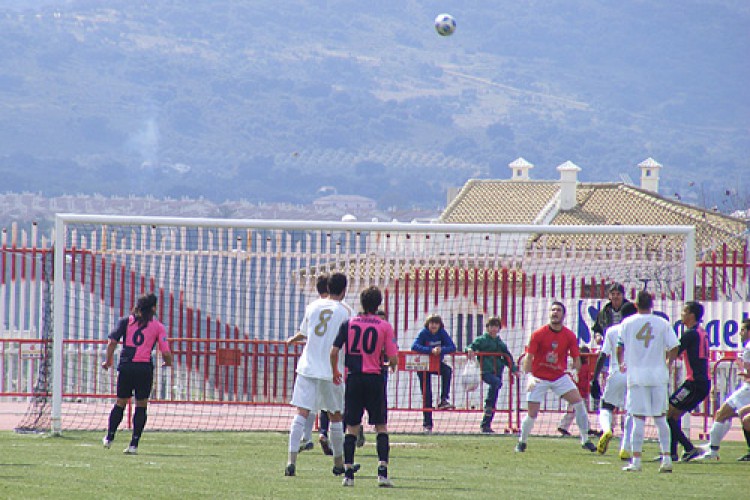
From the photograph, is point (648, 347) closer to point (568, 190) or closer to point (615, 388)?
point (615, 388)

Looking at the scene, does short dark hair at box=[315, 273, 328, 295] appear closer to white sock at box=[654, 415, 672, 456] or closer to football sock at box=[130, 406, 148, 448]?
football sock at box=[130, 406, 148, 448]

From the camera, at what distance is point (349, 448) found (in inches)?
453

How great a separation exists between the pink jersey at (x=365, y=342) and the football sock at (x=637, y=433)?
2.96 meters

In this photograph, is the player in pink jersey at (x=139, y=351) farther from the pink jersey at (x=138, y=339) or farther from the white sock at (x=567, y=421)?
the white sock at (x=567, y=421)

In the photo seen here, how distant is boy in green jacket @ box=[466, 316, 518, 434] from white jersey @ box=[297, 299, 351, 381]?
22.4 ft

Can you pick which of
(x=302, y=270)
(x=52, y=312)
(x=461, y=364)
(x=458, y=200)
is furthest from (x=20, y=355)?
(x=458, y=200)

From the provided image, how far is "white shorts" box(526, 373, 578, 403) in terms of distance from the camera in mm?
15148

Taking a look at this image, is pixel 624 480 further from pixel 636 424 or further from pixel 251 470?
pixel 251 470

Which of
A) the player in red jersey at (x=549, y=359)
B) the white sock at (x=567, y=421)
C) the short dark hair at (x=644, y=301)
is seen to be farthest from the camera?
the white sock at (x=567, y=421)

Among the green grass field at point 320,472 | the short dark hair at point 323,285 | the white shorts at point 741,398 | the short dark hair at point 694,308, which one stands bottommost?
the green grass field at point 320,472

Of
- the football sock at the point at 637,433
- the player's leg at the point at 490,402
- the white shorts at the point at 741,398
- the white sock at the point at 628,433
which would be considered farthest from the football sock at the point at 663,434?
the player's leg at the point at 490,402

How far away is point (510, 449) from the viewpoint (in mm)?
15820

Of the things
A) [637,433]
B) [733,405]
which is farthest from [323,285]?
[733,405]

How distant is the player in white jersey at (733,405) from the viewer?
14.7m
